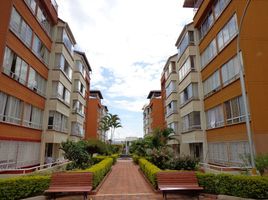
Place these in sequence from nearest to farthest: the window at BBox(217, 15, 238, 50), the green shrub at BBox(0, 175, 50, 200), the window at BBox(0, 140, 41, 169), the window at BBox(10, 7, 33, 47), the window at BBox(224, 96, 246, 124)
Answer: the green shrub at BBox(0, 175, 50, 200)
the window at BBox(0, 140, 41, 169)
the window at BBox(224, 96, 246, 124)
the window at BBox(10, 7, 33, 47)
the window at BBox(217, 15, 238, 50)

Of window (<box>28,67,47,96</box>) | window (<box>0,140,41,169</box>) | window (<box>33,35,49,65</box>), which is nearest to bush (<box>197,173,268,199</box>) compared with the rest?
window (<box>0,140,41,169</box>)

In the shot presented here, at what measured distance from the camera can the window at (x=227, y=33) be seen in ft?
64.8

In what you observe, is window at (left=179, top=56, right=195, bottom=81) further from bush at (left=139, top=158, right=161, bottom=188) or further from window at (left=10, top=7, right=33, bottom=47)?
window at (left=10, top=7, right=33, bottom=47)

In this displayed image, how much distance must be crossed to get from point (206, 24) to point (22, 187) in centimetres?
2542

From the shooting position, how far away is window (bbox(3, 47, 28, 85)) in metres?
18.2

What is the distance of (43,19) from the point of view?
25953 millimetres

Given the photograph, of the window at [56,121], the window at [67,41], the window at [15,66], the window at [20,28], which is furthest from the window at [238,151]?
the window at [67,41]

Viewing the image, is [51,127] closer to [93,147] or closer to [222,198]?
[93,147]

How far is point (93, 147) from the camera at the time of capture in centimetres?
3097

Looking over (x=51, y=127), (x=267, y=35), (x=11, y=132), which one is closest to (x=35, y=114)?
(x=51, y=127)

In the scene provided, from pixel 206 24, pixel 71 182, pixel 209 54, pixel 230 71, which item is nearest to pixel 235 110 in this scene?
pixel 230 71

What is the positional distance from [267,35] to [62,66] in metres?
23.0

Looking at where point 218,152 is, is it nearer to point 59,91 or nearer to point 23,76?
point 59,91

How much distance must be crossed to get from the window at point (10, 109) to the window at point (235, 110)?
19.2m
